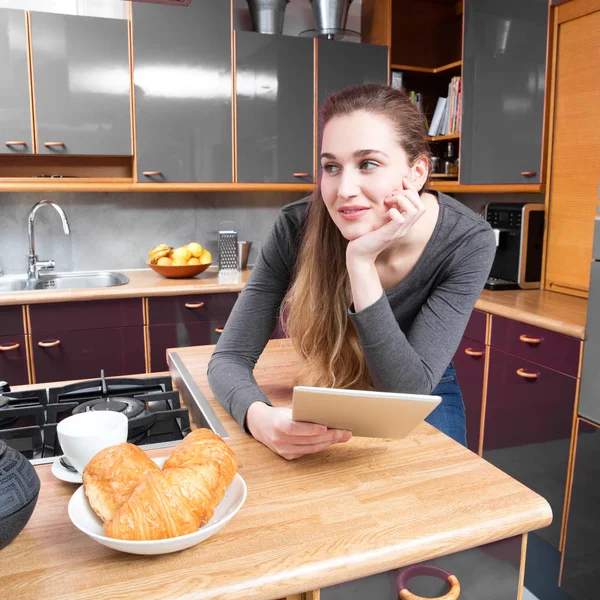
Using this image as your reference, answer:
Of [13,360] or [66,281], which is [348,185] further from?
[66,281]

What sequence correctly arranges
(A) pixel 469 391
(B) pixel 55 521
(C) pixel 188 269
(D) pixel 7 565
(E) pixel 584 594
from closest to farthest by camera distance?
(D) pixel 7 565 < (B) pixel 55 521 < (E) pixel 584 594 < (A) pixel 469 391 < (C) pixel 188 269

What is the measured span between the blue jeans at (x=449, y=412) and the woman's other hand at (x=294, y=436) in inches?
19.9

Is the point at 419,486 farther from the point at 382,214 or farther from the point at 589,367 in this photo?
the point at 589,367

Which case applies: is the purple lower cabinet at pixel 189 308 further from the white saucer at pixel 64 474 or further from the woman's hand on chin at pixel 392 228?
the white saucer at pixel 64 474

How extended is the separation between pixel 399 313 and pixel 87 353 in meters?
1.82

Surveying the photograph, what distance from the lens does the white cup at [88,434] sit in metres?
0.88

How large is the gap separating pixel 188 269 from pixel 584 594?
7.11 ft

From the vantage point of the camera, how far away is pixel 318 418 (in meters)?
0.94

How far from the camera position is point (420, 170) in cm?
136

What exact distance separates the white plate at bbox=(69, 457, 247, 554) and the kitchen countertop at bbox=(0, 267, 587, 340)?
5.30 feet

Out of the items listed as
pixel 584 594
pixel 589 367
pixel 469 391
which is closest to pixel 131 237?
pixel 469 391

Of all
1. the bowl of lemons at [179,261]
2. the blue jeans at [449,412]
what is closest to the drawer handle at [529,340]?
the blue jeans at [449,412]

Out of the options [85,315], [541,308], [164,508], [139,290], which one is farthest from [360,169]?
[85,315]

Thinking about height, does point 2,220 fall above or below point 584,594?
above
